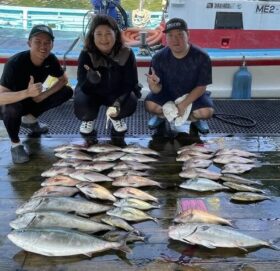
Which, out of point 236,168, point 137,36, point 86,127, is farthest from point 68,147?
point 137,36

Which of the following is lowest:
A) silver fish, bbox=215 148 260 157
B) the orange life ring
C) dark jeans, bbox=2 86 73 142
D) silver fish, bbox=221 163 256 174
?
silver fish, bbox=221 163 256 174

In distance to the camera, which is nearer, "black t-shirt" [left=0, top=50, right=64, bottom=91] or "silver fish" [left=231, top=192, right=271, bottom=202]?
"silver fish" [left=231, top=192, right=271, bottom=202]

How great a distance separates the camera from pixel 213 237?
241 cm

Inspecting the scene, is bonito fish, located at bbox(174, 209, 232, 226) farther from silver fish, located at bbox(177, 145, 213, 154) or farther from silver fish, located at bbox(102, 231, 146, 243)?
silver fish, located at bbox(177, 145, 213, 154)

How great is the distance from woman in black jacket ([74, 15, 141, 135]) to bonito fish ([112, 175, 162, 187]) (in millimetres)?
1096

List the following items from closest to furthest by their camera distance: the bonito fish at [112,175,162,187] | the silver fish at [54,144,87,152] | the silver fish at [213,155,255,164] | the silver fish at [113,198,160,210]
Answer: the silver fish at [113,198,160,210] < the bonito fish at [112,175,162,187] < the silver fish at [213,155,255,164] < the silver fish at [54,144,87,152]

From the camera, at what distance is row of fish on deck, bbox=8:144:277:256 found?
2.37 meters

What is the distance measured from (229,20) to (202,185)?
171 inches

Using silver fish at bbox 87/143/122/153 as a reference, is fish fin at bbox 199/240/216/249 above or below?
below

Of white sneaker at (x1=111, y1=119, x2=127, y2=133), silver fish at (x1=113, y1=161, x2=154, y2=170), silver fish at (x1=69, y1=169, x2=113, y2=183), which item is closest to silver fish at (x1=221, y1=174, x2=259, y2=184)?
silver fish at (x1=113, y1=161, x2=154, y2=170)

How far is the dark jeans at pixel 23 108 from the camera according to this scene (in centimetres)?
380

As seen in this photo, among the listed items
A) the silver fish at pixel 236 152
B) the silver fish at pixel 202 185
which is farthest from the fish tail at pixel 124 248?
the silver fish at pixel 236 152

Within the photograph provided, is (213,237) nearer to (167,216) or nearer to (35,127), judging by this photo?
(167,216)

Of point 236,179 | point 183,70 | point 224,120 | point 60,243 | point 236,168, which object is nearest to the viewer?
point 60,243
